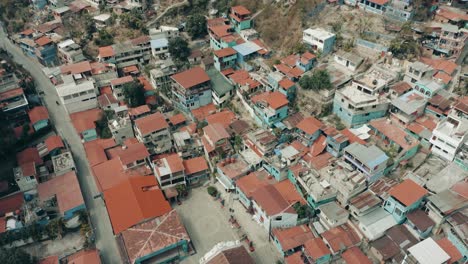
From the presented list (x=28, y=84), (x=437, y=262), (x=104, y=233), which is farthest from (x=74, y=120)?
(x=437, y=262)

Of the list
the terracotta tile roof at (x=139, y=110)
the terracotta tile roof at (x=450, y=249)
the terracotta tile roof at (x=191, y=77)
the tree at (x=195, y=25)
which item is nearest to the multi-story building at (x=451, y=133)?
the terracotta tile roof at (x=450, y=249)

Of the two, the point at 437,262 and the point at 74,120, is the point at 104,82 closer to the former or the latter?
the point at 74,120

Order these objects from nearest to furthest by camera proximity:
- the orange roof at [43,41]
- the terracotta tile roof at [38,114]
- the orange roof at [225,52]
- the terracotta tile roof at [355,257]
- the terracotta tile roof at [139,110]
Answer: the terracotta tile roof at [355,257]
the terracotta tile roof at [139,110]
the terracotta tile roof at [38,114]
the orange roof at [225,52]
the orange roof at [43,41]

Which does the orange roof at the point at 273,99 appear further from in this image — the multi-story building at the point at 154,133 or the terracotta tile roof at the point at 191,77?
the multi-story building at the point at 154,133

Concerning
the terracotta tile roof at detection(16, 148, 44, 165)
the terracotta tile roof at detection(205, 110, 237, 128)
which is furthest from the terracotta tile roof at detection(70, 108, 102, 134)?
the terracotta tile roof at detection(205, 110, 237, 128)

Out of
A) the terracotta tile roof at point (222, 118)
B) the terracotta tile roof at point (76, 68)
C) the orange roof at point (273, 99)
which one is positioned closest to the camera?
the orange roof at point (273, 99)

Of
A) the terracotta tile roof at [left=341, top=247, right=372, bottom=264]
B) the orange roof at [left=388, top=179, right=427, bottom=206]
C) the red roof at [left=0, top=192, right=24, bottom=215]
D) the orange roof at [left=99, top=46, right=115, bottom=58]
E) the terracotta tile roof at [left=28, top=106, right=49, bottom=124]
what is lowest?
the terracotta tile roof at [left=341, top=247, right=372, bottom=264]

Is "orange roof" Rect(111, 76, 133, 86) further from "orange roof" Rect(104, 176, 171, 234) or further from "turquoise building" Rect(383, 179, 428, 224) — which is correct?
"turquoise building" Rect(383, 179, 428, 224)
